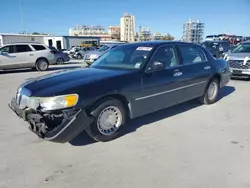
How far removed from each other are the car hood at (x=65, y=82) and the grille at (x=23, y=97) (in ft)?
0.22

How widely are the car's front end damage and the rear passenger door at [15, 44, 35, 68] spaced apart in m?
11.1

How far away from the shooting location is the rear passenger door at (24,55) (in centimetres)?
1306

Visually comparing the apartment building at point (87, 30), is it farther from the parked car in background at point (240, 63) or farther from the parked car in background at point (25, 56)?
the parked car in background at point (240, 63)

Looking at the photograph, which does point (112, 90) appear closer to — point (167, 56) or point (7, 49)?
point (167, 56)

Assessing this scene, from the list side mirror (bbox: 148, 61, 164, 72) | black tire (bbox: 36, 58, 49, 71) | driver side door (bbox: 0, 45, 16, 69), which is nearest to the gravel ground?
side mirror (bbox: 148, 61, 164, 72)

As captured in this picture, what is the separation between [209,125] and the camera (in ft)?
14.5

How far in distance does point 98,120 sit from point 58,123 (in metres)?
0.63

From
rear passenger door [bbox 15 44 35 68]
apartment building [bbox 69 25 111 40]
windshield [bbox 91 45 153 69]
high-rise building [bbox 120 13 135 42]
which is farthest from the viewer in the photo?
apartment building [bbox 69 25 111 40]

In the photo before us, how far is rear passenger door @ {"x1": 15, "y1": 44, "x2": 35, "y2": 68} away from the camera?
13.1m

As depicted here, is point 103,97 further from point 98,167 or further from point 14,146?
point 14,146

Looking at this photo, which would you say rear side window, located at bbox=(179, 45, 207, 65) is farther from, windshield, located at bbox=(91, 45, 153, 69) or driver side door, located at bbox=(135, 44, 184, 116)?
windshield, located at bbox=(91, 45, 153, 69)

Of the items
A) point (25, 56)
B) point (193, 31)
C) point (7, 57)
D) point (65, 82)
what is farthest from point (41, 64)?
point (193, 31)

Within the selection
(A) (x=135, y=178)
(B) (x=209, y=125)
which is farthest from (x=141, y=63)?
(A) (x=135, y=178)

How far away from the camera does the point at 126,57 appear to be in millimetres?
4465
